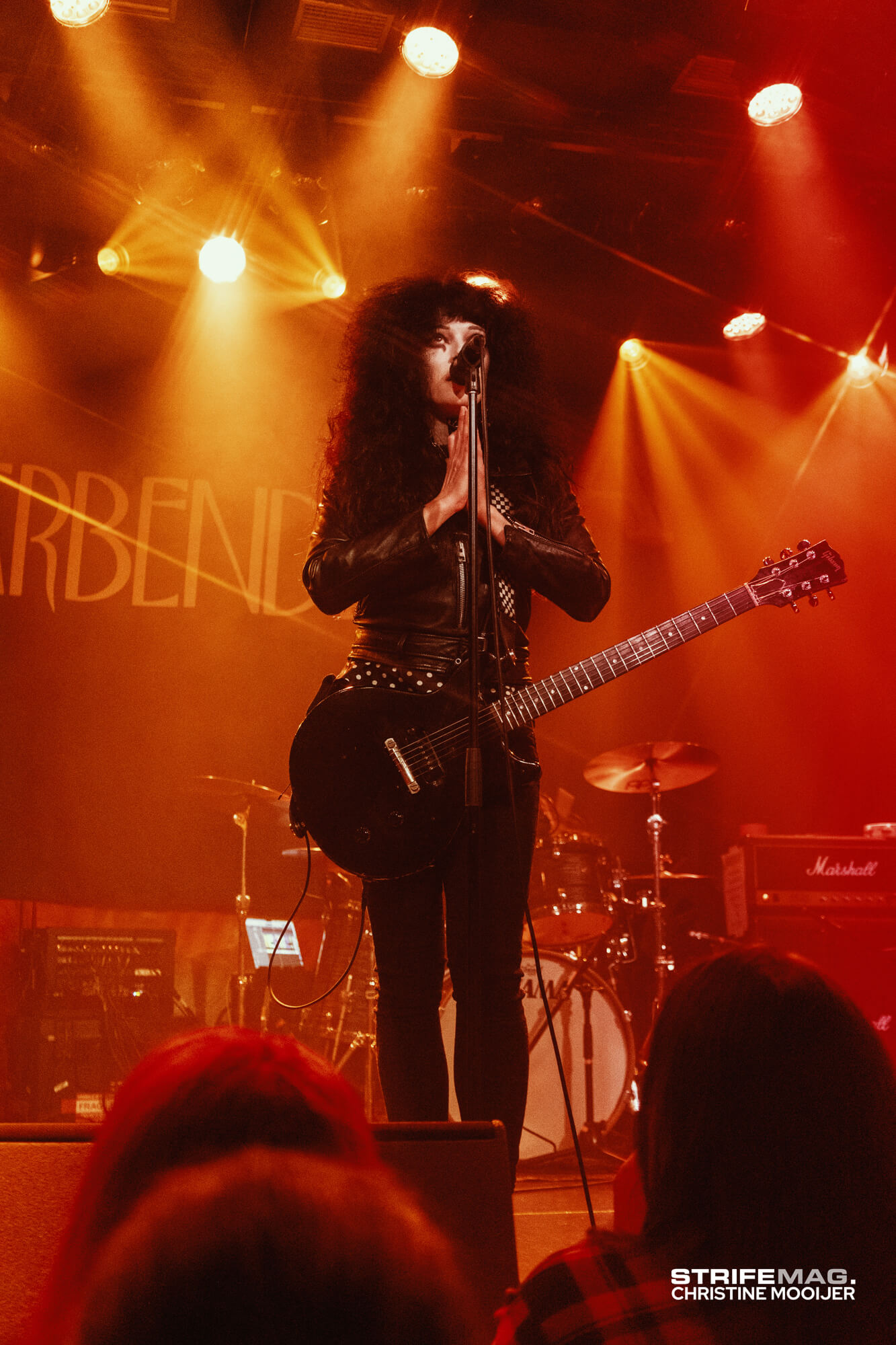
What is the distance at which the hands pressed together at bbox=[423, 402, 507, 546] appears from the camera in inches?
101

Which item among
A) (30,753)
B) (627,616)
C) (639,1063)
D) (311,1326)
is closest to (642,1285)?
(311,1326)

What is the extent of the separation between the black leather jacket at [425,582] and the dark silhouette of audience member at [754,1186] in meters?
1.45

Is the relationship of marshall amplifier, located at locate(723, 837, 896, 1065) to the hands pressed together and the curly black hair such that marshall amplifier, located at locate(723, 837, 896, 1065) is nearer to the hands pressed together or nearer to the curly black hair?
the curly black hair

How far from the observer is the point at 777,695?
7289 mm

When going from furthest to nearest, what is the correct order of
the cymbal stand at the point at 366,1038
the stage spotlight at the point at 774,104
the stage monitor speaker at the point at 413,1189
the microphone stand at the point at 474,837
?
1. the cymbal stand at the point at 366,1038
2. the stage spotlight at the point at 774,104
3. the microphone stand at the point at 474,837
4. the stage monitor speaker at the point at 413,1189

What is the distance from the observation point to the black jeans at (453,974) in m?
2.38

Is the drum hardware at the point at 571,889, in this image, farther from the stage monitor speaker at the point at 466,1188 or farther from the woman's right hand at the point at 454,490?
the stage monitor speaker at the point at 466,1188

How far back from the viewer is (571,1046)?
5.34 metres

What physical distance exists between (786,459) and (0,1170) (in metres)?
6.38

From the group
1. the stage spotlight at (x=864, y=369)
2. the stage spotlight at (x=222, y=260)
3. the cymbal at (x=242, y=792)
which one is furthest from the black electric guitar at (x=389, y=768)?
the stage spotlight at (x=864, y=369)

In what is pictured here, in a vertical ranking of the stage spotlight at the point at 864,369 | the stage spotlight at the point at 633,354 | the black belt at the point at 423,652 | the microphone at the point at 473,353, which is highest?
the stage spotlight at the point at 633,354

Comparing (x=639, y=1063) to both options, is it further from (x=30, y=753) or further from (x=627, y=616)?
(x=30, y=753)

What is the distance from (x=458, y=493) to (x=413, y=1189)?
147 cm

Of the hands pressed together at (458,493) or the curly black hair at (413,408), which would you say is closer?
the hands pressed together at (458,493)
